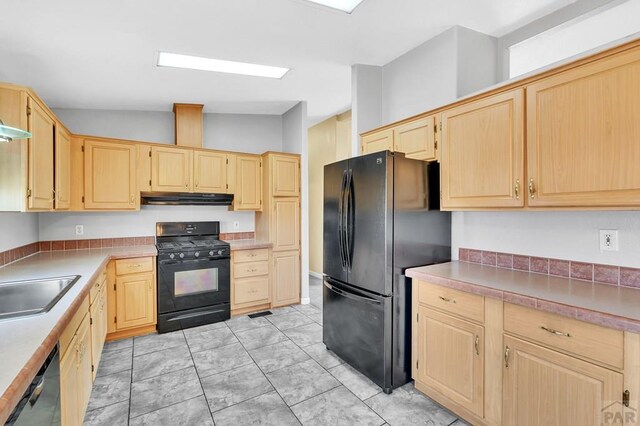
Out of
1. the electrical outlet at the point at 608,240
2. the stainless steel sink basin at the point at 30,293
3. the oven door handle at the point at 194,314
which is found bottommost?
the oven door handle at the point at 194,314

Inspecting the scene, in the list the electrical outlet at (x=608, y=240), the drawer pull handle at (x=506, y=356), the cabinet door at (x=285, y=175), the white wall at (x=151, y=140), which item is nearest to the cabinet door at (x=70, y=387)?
the drawer pull handle at (x=506, y=356)

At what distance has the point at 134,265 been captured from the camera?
329cm

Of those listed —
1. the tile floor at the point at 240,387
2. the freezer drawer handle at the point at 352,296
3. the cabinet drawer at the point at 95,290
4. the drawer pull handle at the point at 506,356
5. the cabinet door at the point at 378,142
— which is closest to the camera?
the drawer pull handle at the point at 506,356

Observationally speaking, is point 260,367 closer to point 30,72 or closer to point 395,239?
point 395,239

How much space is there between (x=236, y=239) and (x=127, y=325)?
1.64 meters

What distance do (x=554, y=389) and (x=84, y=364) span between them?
2557 mm

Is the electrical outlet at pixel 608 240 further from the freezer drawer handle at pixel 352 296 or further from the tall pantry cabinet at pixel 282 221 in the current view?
the tall pantry cabinet at pixel 282 221

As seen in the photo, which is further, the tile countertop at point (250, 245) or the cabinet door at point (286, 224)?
the cabinet door at point (286, 224)

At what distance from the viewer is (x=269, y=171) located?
412 cm

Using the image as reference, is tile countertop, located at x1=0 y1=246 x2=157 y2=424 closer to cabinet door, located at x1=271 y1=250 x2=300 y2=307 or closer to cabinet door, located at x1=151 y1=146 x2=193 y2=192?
cabinet door, located at x1=151 y1=146 x2=193 y2=192

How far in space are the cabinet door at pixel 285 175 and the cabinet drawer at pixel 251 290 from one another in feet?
3.69

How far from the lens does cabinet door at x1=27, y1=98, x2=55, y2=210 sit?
2.08 m

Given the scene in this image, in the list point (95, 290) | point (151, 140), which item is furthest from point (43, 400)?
point (151, 140)

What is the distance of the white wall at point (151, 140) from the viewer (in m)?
→ 3.60
